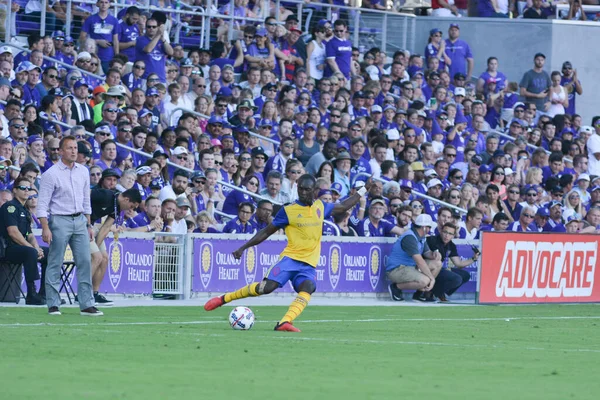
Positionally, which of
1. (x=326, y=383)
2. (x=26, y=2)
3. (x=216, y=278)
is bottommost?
(x=216, y=278)

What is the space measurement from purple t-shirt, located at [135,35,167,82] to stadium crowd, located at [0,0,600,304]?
4 cm

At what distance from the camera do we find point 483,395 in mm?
8688

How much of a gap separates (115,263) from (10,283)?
1982mm

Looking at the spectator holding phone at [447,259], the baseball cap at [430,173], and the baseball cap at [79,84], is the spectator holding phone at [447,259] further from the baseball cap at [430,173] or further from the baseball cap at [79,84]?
the baseball cap at [79,84]

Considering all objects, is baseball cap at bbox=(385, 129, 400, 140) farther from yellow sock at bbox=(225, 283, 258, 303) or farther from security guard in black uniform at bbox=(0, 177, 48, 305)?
yellow sock at bbox=(225, 283, 258, 303)

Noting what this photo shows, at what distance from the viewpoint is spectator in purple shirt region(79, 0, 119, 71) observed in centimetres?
2550

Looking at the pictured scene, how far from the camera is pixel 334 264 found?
72.1 ft

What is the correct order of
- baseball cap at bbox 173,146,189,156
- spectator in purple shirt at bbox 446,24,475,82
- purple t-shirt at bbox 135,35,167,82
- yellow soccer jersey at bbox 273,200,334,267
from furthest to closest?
spectator in purple shirt at bbox 446,24,475,82, purple t-shirt at bbox 135,35,167,82, baseball cap at bbox 173,146,189,156, yellow soccer jersey at bbox 273,200,334,267

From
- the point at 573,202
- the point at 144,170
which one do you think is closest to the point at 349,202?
the point at 144,170

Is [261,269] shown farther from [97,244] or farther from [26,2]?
[26,2]

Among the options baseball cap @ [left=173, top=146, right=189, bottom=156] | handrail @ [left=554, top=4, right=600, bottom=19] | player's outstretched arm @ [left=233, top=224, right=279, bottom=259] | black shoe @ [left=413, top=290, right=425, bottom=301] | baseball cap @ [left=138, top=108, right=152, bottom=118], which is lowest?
black shoe @ [left=413, top=290, right=425, bottom=301]

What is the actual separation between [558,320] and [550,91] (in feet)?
55.5

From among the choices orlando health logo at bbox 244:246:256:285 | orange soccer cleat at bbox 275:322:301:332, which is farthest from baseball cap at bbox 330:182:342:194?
orange soccer cleat at bbox 275:322:301:332

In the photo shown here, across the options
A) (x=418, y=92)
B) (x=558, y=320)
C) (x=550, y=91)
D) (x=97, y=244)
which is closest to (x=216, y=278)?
(x=97, y=244)
